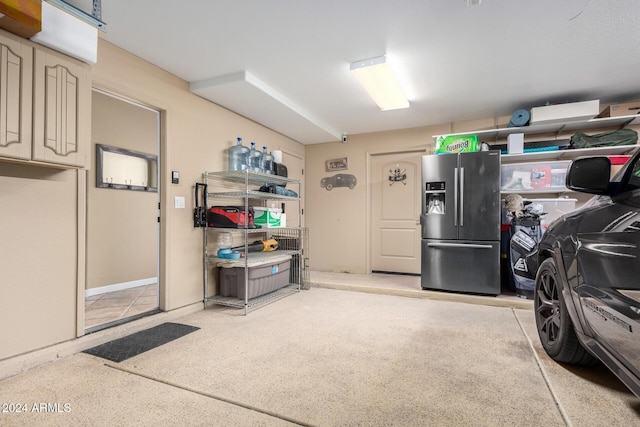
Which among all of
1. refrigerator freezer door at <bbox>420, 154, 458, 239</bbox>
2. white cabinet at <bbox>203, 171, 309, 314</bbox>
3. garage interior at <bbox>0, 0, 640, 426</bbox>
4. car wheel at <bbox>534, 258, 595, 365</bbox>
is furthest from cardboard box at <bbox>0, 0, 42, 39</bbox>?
refrigerator freezer door at <bbox>420, 154, 458, 239</bbox>

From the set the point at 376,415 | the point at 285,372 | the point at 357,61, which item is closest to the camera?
the point at 376,415

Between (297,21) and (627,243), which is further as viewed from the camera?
(297,21)

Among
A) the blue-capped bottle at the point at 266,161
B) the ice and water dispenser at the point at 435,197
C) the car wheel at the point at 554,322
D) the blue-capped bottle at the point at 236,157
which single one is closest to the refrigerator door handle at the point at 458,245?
the ice and water dispenser at the point at 435,197

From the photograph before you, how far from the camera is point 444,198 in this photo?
398 centimetres

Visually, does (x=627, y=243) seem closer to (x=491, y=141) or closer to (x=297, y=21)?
(x=297, y=21)

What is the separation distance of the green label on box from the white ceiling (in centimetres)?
43

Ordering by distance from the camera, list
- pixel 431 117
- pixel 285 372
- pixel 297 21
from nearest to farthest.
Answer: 1. pixel 285 372
2. pixel 297 21
3. pixel 431 117

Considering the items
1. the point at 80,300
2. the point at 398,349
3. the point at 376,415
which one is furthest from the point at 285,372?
the point at 80,300

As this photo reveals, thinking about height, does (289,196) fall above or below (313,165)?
below

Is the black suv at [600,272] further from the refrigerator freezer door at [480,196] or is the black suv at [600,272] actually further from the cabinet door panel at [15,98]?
the cabinet door panel at [15,98]

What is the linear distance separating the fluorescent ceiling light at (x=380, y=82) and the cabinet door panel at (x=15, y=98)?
7.87 ft

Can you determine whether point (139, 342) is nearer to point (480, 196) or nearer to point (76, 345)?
point (76, 345)

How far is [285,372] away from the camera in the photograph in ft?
6.52

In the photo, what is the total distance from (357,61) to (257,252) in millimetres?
2504
